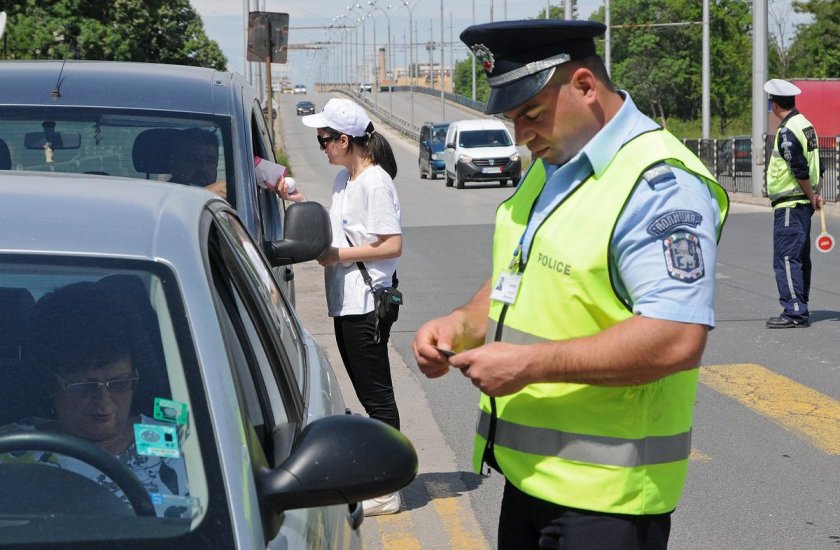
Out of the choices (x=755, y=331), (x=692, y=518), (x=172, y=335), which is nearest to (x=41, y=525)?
(x=172, y=335)

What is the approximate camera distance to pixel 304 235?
4.97 m

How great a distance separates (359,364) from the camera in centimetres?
569

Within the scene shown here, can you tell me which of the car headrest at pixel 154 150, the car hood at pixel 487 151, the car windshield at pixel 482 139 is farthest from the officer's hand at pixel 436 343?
the car windshield at pixel 482 139

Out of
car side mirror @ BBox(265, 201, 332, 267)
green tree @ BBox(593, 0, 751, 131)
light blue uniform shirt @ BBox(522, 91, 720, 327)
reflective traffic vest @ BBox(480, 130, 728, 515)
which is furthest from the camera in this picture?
green tree @ BBox(593, 0, 751, 131)

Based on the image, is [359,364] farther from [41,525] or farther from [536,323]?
[41,525]

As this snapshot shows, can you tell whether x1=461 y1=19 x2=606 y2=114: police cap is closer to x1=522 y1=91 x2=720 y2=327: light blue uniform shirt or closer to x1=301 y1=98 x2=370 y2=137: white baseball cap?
x1=522 y1=91 x2=720 y2=327: light blue uniform shirt

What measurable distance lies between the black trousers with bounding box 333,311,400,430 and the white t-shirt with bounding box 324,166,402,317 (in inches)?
2.3

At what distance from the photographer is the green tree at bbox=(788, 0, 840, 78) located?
74.9 m

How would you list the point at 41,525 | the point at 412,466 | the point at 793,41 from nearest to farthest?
the point at 41,525 → the point at 412,466 → the point at 793,41

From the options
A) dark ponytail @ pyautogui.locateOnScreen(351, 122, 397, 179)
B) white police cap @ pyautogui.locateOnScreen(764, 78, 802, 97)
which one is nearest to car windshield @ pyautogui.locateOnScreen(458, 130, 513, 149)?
white police cap @ pyautogui.locateOnScreen(764, 78, 802, 97)

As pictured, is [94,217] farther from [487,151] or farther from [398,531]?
[487,151]

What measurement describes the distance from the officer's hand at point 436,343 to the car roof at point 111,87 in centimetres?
241

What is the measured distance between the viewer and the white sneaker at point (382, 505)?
583 cm

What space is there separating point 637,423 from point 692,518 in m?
3.17
